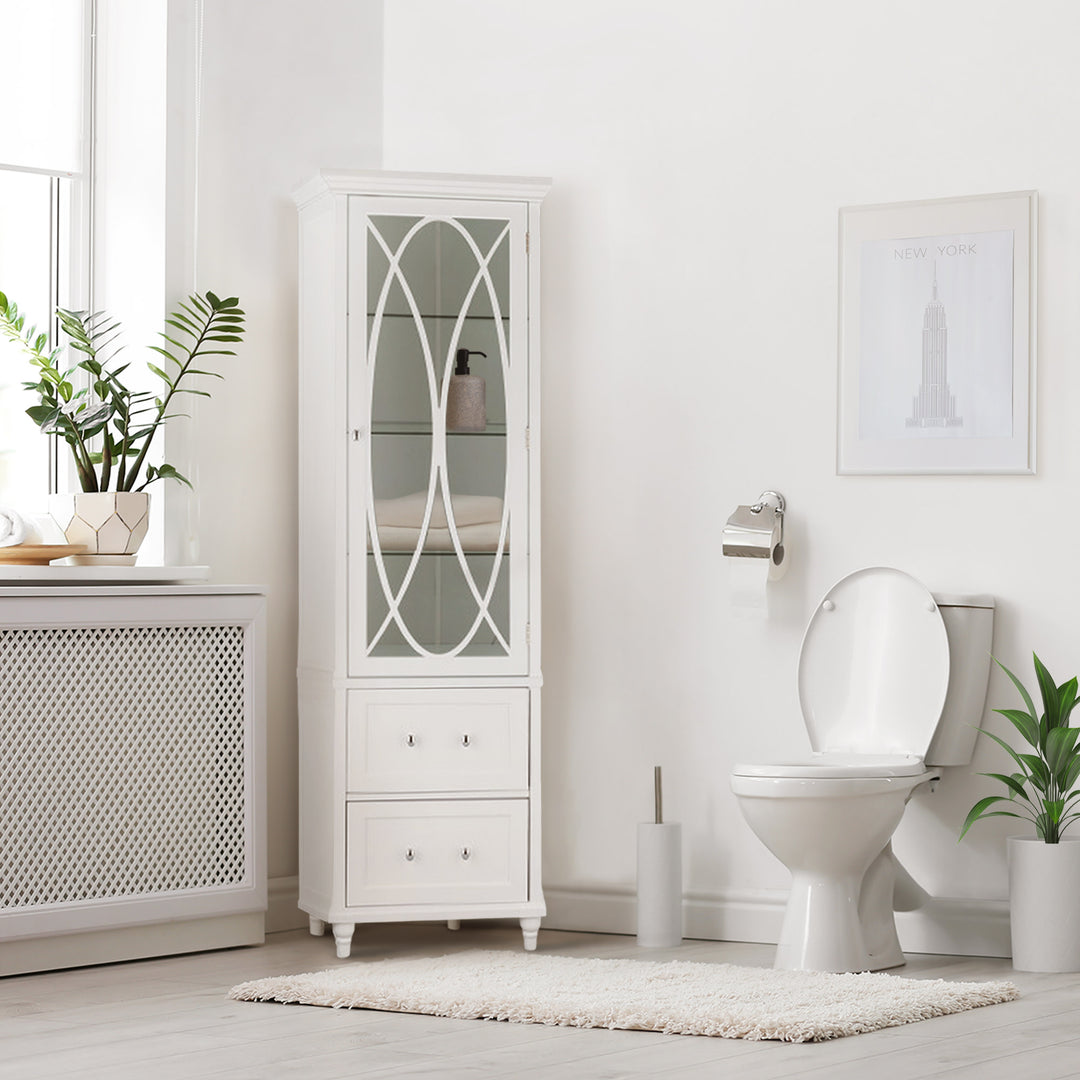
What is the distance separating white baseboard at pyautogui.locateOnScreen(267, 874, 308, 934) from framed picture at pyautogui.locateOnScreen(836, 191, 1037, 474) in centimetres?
160

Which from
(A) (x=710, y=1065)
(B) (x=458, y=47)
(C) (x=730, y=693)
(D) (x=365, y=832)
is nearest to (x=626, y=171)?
(B) (x=458, y=47)

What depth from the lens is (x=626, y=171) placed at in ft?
13.0

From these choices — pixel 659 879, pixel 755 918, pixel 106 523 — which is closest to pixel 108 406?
pixel 106 523

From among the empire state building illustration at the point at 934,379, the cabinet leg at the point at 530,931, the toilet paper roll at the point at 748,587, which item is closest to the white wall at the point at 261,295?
the cabinet leg at the point at 530,931

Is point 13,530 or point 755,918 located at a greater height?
point 13,530

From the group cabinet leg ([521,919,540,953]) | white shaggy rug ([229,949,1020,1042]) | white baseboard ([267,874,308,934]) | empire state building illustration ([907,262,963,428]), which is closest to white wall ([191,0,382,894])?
white baseboard ([267,874,308,934])

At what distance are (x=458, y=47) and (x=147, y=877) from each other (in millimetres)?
2141

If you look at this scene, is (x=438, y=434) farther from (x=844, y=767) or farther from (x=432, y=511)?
(x=844, y=767)

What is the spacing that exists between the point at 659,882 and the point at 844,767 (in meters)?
0.58

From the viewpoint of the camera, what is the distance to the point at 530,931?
3607mm

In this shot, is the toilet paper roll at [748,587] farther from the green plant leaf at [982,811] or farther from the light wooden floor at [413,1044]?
the light wooden floor at [413,1044]

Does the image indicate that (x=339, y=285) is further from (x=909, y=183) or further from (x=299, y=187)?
(x=909, y=183)

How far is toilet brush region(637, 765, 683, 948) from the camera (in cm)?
366

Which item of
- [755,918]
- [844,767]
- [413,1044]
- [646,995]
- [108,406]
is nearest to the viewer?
[413,1044]
